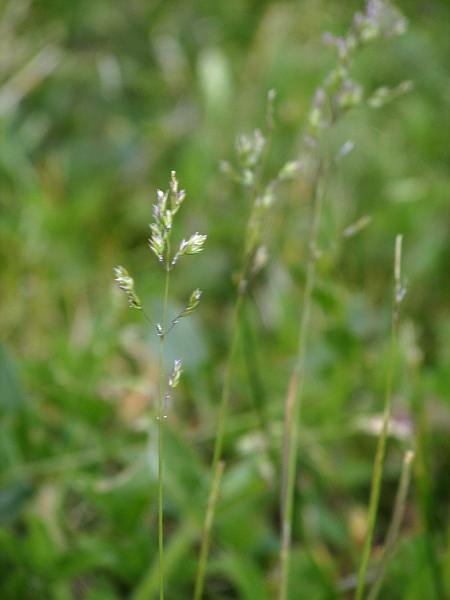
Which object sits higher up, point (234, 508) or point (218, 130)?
point (218, 130)

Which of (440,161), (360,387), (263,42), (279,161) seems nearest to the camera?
(360,387)

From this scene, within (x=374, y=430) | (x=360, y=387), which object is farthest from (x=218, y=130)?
(x=374, y=430)

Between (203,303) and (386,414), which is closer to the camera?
(386,414)

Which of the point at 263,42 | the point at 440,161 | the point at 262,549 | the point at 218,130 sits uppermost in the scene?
the point at 263,42

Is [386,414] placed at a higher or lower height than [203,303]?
higher

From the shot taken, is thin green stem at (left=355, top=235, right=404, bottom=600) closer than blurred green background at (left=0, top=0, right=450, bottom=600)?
Yes

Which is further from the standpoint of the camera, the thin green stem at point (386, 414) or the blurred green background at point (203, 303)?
the blurred green background at point (203, 303)

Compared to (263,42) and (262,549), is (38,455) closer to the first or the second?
(262,549)

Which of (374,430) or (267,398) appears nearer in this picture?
(374,430)
